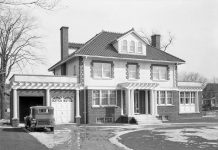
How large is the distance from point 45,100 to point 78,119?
3.71 metres

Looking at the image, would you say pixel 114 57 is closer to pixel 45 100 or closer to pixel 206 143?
pixel 45 100

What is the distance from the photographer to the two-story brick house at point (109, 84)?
33.0 meters

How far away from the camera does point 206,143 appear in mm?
19188

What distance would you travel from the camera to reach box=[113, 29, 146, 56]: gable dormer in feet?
121

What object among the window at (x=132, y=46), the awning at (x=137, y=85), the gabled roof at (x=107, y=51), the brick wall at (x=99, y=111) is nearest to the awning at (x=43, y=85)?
the brick wall at (x=99, y=111)

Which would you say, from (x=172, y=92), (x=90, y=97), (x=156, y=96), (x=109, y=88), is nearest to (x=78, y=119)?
(x=90, y=97)

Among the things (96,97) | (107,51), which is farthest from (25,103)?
(107,51)

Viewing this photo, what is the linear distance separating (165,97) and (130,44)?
738 cm

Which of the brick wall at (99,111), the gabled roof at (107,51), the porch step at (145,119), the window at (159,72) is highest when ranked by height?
the gabled roof at (107,51)

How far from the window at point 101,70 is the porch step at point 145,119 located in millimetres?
5279

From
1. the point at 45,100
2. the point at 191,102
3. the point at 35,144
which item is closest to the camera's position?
the point at 35,144

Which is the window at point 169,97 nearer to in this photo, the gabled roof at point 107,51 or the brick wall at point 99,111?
the gabled roof at point 107,51

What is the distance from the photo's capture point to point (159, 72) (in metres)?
39.2

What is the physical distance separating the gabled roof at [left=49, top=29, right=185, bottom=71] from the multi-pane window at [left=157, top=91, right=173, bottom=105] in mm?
3678
